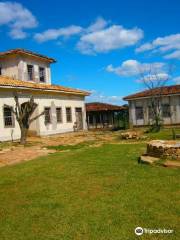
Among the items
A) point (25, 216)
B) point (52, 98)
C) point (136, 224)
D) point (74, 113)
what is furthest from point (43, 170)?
point (74, 113)

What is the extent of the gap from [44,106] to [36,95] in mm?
1314

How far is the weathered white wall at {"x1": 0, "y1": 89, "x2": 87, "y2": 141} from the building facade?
6387mm

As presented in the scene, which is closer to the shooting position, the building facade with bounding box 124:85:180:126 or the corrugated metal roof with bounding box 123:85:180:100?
the corrugated metal roof with bounding box 123:85:180:100

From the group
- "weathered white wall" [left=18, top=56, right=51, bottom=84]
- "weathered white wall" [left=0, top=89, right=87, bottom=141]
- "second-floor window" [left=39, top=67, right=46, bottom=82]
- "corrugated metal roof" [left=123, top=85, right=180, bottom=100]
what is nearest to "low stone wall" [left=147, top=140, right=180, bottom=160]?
"weathered white wall" [left=0, top=89, right=87, bottom=141]

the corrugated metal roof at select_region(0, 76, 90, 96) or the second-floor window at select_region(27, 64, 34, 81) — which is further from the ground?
the second-floor window at select_region(27, 64, 34, 81)

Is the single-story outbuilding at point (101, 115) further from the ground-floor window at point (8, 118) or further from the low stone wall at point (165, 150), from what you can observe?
the low stone wall at point (165, 150)

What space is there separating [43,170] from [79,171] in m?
1.13

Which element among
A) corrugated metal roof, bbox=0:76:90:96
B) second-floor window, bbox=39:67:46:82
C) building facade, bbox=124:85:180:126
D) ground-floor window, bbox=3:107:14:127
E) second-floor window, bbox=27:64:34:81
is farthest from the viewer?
building facade, bbox=124:85:180:126

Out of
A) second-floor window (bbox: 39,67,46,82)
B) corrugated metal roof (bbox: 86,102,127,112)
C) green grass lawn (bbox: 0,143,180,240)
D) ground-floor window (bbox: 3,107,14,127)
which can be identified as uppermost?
second-floor window (bbox: 39,67,46,82)

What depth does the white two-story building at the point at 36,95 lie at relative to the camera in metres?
20.5

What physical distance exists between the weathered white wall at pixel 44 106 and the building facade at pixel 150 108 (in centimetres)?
639

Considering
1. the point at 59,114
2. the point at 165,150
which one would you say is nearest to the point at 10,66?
the point at 59,114

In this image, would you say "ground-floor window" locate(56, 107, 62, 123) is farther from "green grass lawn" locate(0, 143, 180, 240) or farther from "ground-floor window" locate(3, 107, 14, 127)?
"green grass lawn" locate(0, 143, 180, 240)

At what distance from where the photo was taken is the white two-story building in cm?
2050
